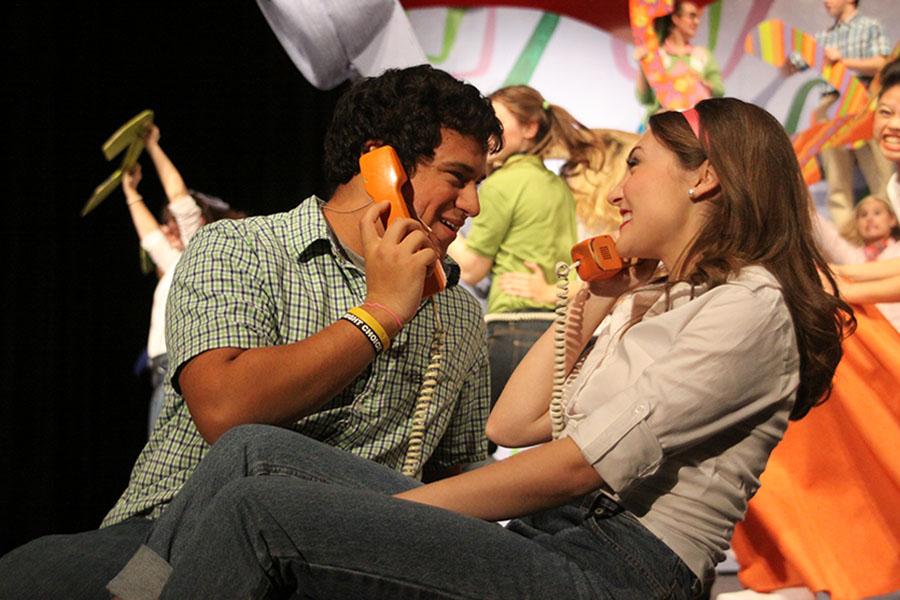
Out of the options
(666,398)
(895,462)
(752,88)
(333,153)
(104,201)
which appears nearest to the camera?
(666,398)

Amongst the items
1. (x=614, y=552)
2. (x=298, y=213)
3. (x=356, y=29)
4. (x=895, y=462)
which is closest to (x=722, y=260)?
(x=614, y=552)

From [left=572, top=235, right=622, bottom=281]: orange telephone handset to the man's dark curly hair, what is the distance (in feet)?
1.09

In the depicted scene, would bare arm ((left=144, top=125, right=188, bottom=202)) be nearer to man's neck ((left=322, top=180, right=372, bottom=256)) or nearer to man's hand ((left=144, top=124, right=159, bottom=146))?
man's hand ((left=144, top=124, right=159, bottom=146))

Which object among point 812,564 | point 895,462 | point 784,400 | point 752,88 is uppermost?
point 784,400

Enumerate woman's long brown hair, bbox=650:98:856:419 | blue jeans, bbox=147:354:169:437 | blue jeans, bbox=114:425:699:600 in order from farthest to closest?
blue jeans, bbox=147:354:169:437 → woman's long brown hair, bbox=650:98:856:419 → blue jeans, bbox=114:425:699:600

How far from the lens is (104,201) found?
14.4 feet

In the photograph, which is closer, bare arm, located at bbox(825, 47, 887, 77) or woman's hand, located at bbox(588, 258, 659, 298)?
woman's hand, located at bbox(588, 258, 659, 298)

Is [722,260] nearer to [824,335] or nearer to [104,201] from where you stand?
[824,335]

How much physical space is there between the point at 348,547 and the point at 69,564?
1.97 ft

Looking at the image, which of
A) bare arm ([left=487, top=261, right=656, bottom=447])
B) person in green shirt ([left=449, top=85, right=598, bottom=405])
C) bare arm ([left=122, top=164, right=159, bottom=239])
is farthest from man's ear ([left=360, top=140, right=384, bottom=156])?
bare arm ([left=122, top=164, right=159, bottom=239])

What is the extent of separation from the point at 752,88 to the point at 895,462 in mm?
1216

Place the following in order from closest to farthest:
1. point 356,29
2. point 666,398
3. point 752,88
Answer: point 666,398 < point 752,88 < point 356,29

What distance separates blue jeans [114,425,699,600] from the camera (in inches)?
50.0

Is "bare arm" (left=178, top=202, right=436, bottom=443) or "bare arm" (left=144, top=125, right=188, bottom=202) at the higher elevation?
"bare arm" (left=178, top=202, right=436, bottom=443)
